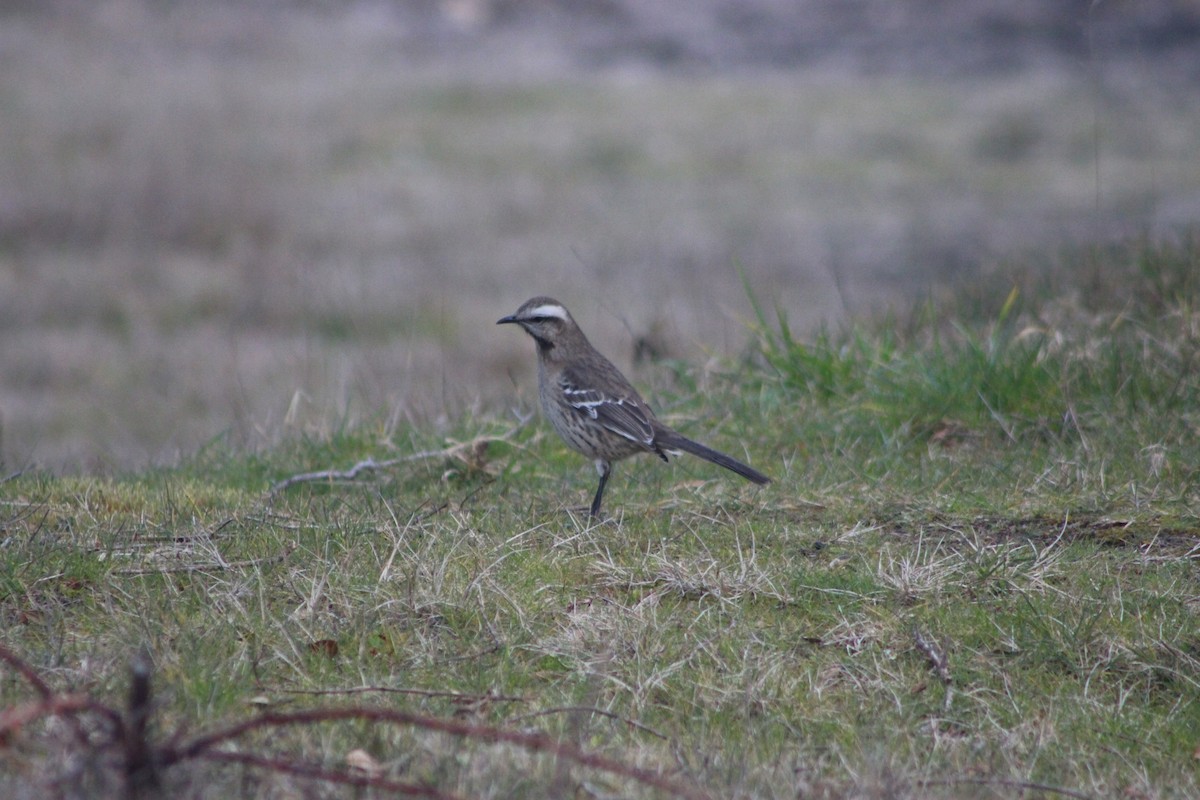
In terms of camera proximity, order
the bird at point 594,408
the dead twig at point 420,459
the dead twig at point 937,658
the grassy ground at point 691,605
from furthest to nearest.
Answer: the dead twig at point 420,459 < the bird at point 594,408 < the dead twig at point 937,658 < the grassy ground at point 691,605

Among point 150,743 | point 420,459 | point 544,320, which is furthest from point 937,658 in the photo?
point 544,320

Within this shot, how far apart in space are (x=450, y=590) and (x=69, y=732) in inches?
59.2

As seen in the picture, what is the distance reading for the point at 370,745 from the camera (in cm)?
383

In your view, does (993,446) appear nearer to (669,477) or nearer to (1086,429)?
(1086,429)

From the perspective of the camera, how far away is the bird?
635 cm

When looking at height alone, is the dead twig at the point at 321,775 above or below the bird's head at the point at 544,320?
below

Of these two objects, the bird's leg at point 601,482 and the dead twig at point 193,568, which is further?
the bird's leg at point 601,482

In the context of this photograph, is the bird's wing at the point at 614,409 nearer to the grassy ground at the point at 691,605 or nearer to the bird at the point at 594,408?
the bird at the point at 594,408

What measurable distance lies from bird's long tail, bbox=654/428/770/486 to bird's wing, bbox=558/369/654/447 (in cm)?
8

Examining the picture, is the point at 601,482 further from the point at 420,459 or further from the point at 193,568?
the point at 193,568

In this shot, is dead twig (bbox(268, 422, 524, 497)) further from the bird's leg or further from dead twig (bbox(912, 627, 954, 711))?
dead twig (bbox(912, 627, 954, 711))

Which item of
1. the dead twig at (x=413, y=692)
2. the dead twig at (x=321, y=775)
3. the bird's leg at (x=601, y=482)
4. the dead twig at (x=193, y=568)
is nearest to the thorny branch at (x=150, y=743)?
the dead twig at (x=321, y=775)

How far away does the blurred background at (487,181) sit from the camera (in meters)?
13.0

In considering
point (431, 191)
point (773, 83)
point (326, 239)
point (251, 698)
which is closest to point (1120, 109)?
point (773, 83)
